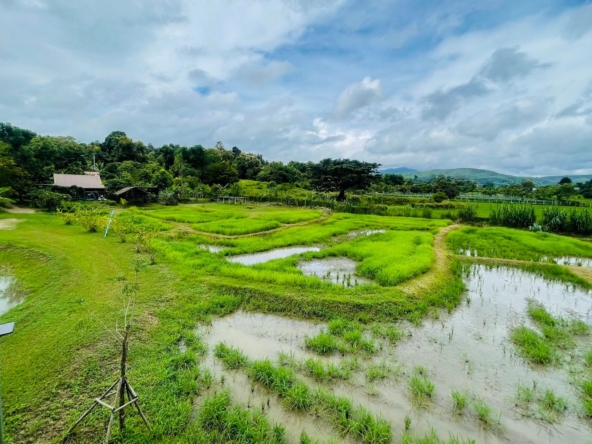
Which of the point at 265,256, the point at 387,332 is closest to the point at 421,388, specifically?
the point at 387,332

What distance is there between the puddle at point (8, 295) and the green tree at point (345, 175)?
39.5 metres

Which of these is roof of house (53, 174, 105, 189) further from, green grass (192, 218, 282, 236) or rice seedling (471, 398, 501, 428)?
rice seedling (471, 398, 501, 428)

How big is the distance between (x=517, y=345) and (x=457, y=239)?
13998 millimetres

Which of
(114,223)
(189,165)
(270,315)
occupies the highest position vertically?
(189,165)

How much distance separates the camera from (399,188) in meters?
74.4

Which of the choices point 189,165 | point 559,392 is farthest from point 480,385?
point 189,165

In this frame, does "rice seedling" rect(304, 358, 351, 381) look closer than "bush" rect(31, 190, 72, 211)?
Yes

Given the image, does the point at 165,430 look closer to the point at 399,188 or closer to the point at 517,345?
the point at 517,345

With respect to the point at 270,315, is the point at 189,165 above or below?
above

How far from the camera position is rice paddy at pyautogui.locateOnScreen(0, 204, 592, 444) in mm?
4957

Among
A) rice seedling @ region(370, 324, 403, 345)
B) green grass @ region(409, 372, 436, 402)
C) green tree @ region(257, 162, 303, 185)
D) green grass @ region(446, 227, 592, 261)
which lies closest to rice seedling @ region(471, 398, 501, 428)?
green grass @ region(409, 372, 436, 402)

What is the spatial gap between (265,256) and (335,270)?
14.5ft

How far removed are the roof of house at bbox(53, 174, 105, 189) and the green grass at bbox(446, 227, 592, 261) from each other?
151 ft

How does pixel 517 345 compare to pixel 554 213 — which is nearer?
pixel 517 345
